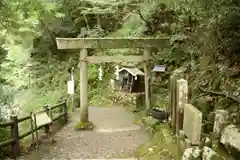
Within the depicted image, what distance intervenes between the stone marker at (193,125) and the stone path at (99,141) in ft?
7.30

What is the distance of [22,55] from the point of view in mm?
18156

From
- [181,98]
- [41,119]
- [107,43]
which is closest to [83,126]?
[41,119]

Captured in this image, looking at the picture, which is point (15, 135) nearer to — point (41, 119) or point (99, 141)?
point (41, 119)

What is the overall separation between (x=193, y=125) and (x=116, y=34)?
513 inches

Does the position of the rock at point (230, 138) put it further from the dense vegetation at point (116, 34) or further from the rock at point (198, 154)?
the dense vegetation at point (116, 34)

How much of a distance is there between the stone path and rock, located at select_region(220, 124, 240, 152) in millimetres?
3214

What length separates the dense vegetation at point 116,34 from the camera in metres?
6.18

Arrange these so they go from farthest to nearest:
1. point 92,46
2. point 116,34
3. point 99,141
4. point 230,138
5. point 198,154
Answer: point 116,34
point 92,46
point 99,141
point 198,154
point 230,138

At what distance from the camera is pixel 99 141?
8812 mm

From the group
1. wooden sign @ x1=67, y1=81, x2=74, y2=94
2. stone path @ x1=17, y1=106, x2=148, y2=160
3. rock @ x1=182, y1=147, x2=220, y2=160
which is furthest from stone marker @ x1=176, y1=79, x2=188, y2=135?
wooden sign @ x1=67, y1=81, x2=74, y2=94

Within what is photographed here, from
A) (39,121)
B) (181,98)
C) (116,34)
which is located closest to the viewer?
(181,98)

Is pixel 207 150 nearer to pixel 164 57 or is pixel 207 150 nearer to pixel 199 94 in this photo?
pixel 199 94

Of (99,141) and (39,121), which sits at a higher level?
(39,121)

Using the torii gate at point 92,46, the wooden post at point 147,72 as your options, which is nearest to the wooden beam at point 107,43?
the torii gate at point 92,46
